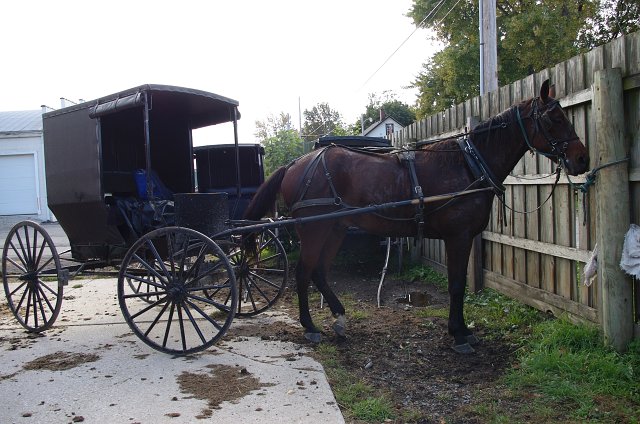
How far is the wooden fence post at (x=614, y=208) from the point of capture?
153 inches

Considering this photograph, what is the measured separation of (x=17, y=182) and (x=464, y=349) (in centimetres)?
2266

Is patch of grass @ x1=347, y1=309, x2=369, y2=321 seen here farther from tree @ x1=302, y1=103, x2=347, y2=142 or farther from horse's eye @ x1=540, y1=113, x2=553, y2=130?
tree @ x1=302, y1=103, x2=347, y2=142

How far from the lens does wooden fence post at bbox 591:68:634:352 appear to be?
12.7ft

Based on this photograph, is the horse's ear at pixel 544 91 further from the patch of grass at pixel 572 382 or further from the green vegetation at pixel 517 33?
the green vegetation at pixel 517 33

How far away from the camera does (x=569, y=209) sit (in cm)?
461

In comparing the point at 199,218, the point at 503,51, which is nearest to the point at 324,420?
the point at 199,218

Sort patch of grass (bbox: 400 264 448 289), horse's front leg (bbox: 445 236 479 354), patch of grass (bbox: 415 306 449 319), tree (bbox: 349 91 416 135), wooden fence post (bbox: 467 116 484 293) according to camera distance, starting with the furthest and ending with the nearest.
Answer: tree (bbox: 349 91 416 135) < patch of grass (bbox: 400 264 448 289) < wooden fence post (bbox: 467 116 484 293) < patch of grass (bbox: 415 306 449 319) < horse's front leg (bbox: 445 236 479 354)

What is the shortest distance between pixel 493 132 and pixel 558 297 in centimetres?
170

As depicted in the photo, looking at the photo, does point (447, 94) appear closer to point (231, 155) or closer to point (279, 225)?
point (231, 155)

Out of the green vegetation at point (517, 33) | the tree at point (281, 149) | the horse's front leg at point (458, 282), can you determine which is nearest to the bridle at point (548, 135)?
the horse's front leg at point (458, 282)

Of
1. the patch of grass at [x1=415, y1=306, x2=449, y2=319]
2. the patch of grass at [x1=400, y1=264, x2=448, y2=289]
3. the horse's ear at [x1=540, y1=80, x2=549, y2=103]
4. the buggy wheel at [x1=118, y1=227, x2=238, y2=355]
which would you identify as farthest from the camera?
the patch of grass at [x1=400, y1=264, x2=448, y2=289]

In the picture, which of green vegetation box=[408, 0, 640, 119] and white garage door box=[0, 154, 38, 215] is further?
white garage door box=[0, 154, 38, 215]

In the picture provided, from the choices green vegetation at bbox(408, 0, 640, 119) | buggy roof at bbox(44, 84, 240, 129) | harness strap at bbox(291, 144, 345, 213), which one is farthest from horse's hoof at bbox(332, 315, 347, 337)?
green vegetation at bbox(408, 0, 640, 119)

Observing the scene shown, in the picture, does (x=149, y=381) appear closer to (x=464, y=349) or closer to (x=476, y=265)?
(x=464, y=349)
